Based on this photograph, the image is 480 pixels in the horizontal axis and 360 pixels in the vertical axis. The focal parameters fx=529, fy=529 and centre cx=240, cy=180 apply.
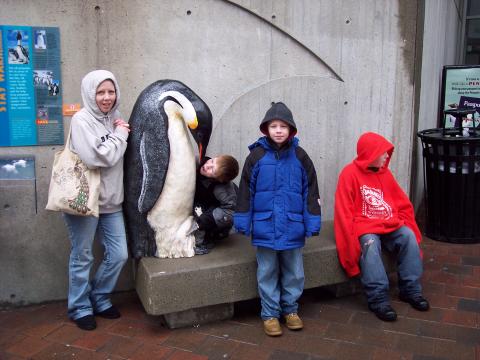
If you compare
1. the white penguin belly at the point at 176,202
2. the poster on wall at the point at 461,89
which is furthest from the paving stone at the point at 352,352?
the poster on wall at the point at 461,89

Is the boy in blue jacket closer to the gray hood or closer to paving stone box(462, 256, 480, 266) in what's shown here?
the gray hood

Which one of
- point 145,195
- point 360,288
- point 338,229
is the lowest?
point 360,288

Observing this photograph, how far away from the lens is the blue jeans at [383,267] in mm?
3680

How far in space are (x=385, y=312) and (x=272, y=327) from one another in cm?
81

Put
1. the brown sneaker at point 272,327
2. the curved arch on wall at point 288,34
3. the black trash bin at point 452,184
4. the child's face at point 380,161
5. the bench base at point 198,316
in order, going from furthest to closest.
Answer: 1. the black trash bin at point 452,184
2. the curved arch on wall at point 288,34
3. the child's face at point 380,161
4. the bench base at point 198,316
5. the brown sneaker at point 272,327

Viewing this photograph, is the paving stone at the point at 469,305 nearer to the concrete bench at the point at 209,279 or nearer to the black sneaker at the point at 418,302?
the black sneaker at the point at 418,302

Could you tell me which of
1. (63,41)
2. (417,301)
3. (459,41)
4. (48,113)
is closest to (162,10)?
(63,41)

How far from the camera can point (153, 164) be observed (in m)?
3.45

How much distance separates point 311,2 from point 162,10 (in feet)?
4.31

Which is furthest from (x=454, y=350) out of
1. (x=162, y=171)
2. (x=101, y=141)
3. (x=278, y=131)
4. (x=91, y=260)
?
(x=101, y=141)

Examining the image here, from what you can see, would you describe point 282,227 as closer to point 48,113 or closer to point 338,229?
point 338,229

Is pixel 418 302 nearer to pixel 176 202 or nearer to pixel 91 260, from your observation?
pixel 176 202

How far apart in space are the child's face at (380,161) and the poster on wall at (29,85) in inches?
89.9

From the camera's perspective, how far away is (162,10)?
3.91 m
